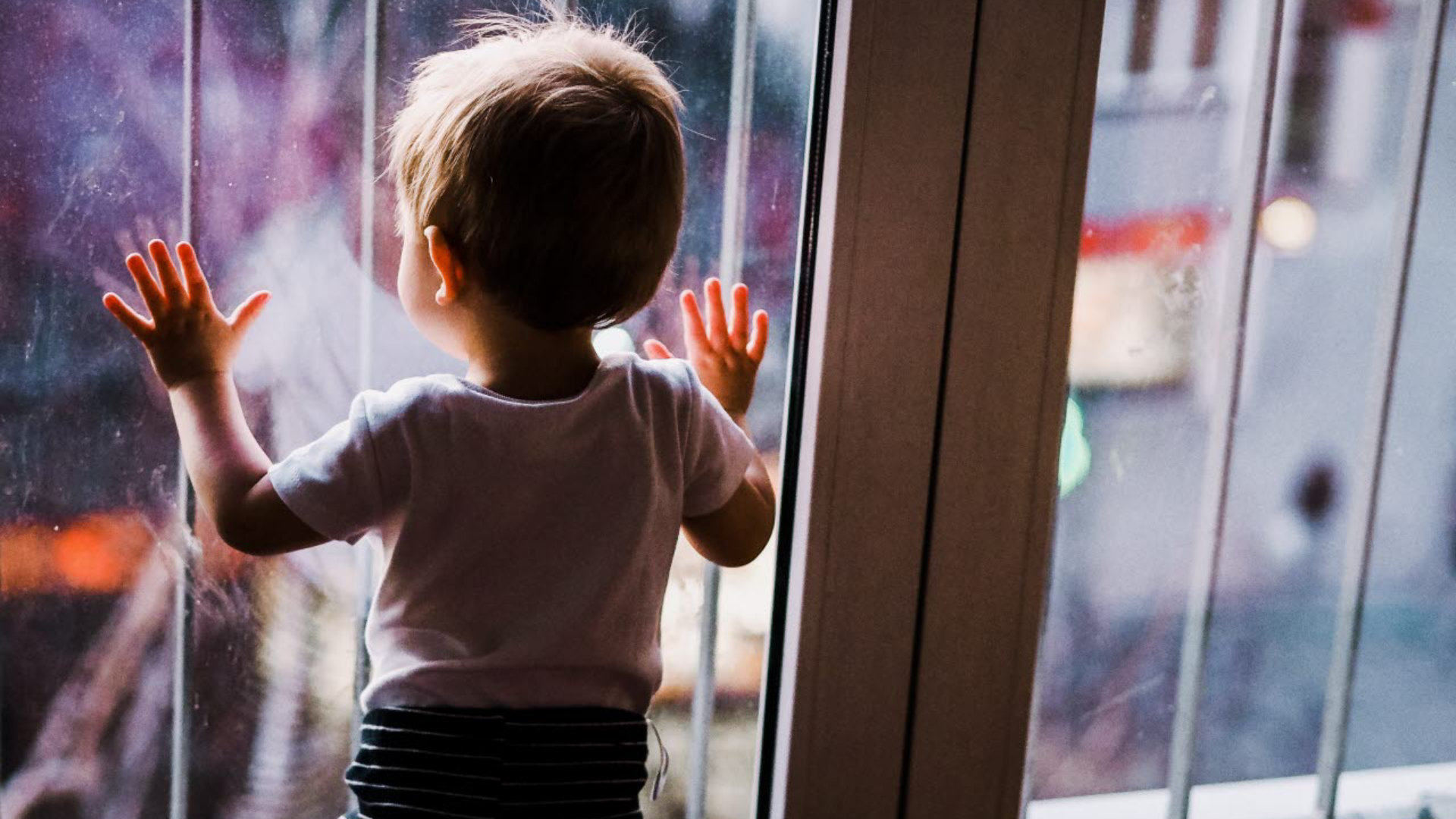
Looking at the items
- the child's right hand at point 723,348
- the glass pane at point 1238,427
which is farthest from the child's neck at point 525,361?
the glass pane at point 1238,427

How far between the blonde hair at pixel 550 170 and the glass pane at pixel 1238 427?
0.40m

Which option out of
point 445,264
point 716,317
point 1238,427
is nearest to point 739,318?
point 716,317

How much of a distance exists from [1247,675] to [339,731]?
0.78 m

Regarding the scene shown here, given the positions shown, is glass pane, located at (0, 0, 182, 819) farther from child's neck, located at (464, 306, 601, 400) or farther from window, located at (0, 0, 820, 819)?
child's neck, located at (464, 306, 601, 400)

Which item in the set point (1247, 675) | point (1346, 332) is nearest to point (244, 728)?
point (1247, 675)

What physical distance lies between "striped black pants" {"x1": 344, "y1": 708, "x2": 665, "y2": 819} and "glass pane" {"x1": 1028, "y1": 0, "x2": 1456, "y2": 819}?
1.47 feet

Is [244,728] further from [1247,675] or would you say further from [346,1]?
[1247,675]

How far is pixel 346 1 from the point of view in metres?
0.79

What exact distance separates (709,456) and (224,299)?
0.34 m

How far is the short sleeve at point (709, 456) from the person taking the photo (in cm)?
77

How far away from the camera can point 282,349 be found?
0.82 meters

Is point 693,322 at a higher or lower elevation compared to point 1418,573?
higher

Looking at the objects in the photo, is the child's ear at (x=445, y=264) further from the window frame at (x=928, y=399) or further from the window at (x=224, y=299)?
the window frame at (x=928, y=399)

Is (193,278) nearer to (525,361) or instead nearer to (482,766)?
(525,361)
